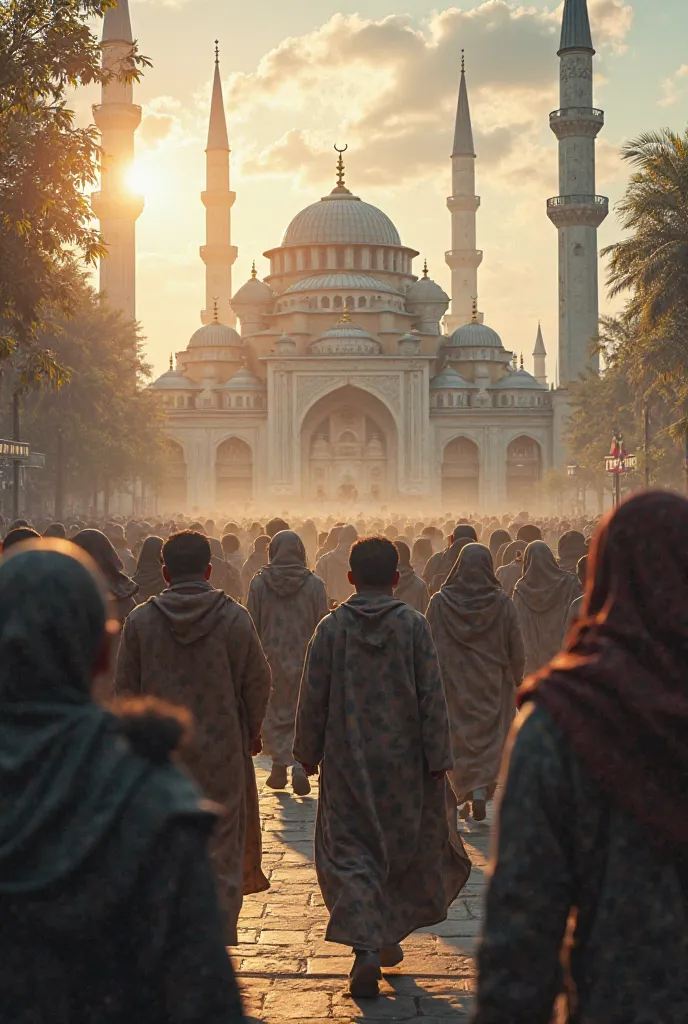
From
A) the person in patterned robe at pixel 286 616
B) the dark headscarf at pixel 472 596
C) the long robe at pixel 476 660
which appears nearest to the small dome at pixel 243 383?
the person in patterned robe at pixel 286 616

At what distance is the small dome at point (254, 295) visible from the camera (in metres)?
83.6

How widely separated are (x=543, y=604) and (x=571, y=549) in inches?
59.5

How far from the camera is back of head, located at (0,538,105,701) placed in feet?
7.22

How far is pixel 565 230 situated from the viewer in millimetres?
64438

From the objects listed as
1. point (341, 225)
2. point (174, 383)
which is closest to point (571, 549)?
point (174, 383)

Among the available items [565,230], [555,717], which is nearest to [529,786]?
[555,717]

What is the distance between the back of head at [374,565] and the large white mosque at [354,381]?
6049 cm

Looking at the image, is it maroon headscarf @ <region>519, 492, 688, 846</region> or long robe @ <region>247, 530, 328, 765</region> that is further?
long robe @ <region>247, 530, 328, 765</region>

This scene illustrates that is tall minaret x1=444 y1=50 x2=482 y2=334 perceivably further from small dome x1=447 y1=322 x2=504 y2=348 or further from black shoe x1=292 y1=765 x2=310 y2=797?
black shoe x1=292 y1=765 x2=310 y2=797

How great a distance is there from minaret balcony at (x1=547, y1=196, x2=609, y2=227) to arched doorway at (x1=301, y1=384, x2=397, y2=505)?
15.3m

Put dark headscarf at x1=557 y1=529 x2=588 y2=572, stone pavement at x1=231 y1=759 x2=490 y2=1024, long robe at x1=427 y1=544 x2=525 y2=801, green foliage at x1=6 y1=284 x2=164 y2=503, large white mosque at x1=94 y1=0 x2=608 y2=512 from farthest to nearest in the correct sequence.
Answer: large white mosque at x1=94 y1=0 x2=608 y2=512, green foliage at x1=6 y1=284 x2=164 y2=503, dark headscarf at x1=557 y1=529 x2=588 y2=572, long robe at x1=427 y1=544 x2=525 y2=801, stone pavement at x1=231 y1=759 x2=490 y2=1024

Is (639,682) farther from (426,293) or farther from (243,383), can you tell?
(426,293)

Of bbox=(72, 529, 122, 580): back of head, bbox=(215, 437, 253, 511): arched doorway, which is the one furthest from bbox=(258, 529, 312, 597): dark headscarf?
bbox=(215, 437, 253, 511): arched doorway

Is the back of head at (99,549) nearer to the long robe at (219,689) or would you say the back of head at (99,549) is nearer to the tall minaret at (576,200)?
the long robe at (219,689)
